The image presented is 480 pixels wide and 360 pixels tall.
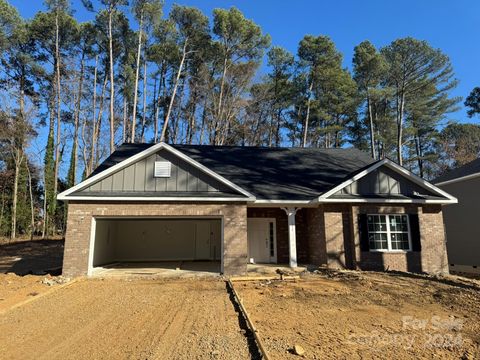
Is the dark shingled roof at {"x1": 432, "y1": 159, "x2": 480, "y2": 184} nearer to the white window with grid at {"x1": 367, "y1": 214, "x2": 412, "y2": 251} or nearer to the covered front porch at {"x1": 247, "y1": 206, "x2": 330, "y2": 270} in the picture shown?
the white window with grid at {"x1": 367, "y1": 214, "x2": 412, "y2": 251}

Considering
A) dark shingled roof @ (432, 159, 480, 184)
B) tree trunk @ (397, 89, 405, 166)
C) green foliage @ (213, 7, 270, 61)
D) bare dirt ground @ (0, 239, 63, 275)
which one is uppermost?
green foliage @ (213, 7, 270, 61)

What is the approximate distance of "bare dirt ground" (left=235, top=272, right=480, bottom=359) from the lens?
188 inches

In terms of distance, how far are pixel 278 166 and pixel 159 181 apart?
6.89 meters

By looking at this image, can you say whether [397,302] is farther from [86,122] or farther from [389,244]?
[86,122]

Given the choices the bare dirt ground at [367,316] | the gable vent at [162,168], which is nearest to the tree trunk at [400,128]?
the bare dirt ground at [367,316]

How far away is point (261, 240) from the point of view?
14.6 meters

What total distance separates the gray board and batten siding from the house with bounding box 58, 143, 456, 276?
0.12 ft

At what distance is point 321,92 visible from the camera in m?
30.9

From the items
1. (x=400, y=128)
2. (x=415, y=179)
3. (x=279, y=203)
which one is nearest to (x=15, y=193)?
(x=279, y=203)

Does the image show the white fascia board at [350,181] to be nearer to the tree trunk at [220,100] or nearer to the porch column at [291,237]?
the porch column at [291,237]

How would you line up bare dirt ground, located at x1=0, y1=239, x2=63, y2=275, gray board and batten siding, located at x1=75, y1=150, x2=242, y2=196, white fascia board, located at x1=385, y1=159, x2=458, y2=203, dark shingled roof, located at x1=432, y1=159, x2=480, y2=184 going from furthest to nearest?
dark shingled roof, located at x1=432, y1=159, x2=480, y2=184 < bare dirt ground, located at x1=0, y1=239, x2=63, y2=275 < white fascia board, located at x1=385, y1=159, x2=458, y2=203 < gray board and batten siding, located at x1=75, y1=150, x2=242, y2=196

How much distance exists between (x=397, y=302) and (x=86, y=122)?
3020 centimetres

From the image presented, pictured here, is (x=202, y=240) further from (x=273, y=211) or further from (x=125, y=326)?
(x=125, y=326)

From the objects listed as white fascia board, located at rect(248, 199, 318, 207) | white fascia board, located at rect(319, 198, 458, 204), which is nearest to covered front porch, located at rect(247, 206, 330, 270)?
white fascia board, located at rect(248, 199, 318, 207)
